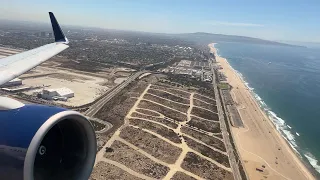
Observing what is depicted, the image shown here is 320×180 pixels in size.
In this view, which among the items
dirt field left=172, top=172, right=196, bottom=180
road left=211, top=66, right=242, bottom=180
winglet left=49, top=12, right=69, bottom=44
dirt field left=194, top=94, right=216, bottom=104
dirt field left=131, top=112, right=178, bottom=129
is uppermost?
winglet left=49, top=12, right=69, bottom=44

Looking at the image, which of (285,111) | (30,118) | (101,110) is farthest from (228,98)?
(30,118)

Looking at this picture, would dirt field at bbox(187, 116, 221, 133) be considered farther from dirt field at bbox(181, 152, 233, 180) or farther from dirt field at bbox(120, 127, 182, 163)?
dirt field at bbox(181, 152, 233, 180)

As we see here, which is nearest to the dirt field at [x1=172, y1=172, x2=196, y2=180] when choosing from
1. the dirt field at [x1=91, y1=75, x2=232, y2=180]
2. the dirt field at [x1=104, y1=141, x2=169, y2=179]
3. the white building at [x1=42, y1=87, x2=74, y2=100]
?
the dirt field at [x1=91, y1=75, x2=232, y2=180]

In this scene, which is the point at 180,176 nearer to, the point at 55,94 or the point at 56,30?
the point at 56,30

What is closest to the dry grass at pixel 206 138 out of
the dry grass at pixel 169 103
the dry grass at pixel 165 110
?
the dry grass at pixel 165 110

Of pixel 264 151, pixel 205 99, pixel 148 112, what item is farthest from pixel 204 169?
pixel 205 99

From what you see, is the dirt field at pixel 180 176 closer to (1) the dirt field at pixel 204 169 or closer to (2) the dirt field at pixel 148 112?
(1) the dirt field at pixel 204 169
